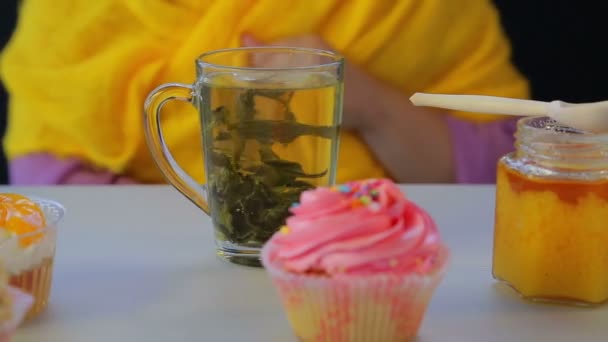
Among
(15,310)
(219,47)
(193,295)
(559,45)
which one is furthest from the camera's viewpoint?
(559,45)

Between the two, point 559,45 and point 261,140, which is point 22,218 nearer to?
point 261,140

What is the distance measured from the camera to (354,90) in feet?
3.33

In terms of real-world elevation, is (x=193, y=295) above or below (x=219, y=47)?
below

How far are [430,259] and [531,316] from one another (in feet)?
0.36

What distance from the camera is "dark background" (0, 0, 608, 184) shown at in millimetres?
1157

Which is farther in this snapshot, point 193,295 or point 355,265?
point 193,295

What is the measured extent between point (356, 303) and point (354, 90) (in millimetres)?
572

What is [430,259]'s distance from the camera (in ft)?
1.60

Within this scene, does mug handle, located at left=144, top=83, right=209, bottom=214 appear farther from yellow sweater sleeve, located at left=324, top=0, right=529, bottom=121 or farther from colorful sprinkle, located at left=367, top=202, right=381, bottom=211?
yellow sweater sleeve, located at left=324, top=0, right=529, bottom=121

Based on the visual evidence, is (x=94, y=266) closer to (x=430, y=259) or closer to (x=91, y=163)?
(x=430, y=259)

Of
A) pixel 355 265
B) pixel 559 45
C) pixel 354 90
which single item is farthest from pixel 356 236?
pixel 559 45

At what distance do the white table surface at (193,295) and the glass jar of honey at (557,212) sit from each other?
2 centimetres

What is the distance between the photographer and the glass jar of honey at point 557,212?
532 millimetres

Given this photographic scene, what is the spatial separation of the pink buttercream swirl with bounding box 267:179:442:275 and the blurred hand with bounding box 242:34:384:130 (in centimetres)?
52
